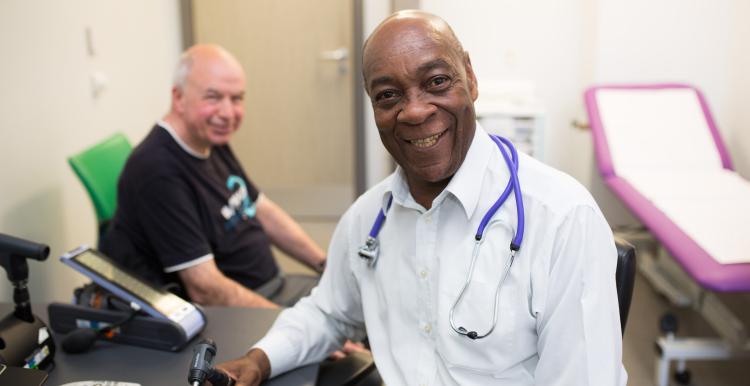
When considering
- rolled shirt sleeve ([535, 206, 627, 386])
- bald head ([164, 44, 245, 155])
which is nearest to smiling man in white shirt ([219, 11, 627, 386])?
rolled shirt sleeve ([535, 206, 627, 386])

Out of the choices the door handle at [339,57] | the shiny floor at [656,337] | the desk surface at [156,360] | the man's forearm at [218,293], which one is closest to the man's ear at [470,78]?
the desk surface at [156,360]

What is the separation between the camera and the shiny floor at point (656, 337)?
2.36 meters

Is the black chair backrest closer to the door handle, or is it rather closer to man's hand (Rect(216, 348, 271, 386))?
man's hand (Rect(216, 348, 271, 386))

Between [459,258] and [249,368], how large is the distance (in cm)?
40

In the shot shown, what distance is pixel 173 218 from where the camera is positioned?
67.9 inches

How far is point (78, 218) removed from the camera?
2.37m

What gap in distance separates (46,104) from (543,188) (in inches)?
65.5

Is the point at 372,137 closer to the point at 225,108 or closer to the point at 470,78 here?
the point at 225,108

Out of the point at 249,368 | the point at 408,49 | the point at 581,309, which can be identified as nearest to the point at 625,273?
the point at 581,309

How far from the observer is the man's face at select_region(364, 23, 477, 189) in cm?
105

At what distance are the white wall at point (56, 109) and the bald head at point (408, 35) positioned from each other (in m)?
1.26

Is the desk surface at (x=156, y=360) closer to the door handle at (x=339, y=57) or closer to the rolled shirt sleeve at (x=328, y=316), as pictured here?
the rolled shirt sleeve at (x=328, y=316)

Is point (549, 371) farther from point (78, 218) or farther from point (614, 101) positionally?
point (614, 101)

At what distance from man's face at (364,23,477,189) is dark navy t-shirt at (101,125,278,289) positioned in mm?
821
